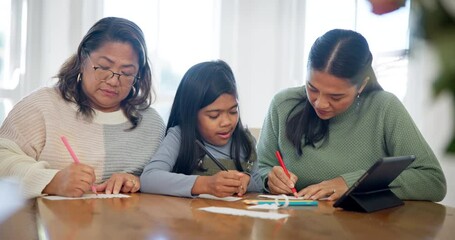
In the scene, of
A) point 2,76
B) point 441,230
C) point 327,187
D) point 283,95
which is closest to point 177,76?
point 2,76

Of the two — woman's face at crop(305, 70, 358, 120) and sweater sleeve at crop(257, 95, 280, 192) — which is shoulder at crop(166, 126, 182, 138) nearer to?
sweater sleeve at crop(257, 95, 280, 192)

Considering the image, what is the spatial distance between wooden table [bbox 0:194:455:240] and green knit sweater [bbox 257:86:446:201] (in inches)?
10.6

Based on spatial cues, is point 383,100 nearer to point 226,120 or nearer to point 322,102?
point 322,102

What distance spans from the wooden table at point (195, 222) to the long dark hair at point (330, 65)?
48 centimetres

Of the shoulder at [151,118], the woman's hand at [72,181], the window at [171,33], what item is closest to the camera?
the woman's hand at [72,181]

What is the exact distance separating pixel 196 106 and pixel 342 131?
46 cm

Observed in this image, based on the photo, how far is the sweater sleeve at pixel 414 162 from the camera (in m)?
1.60

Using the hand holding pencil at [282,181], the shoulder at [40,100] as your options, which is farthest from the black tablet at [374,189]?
the shoulder at [40,100]

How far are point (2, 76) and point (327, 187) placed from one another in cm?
210

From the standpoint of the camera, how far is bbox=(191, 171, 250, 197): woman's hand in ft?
4.77

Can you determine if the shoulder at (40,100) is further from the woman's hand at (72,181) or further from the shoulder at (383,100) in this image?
the shoulder at (383,100)

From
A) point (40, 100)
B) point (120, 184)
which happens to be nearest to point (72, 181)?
point (120, 184)

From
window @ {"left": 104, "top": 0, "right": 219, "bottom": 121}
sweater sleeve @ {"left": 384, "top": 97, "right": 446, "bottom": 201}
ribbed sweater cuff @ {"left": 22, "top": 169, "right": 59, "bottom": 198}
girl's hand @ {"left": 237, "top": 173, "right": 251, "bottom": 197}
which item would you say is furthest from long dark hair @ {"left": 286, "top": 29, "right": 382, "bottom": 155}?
window @ {"left": 104, "top": 0, "right": 219, "bottom": 121}

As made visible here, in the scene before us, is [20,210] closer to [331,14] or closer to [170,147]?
[170,147]
